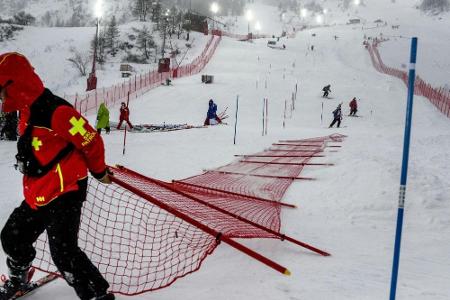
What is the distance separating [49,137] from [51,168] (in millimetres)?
194

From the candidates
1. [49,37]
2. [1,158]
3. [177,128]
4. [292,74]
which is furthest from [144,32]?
[1,158]

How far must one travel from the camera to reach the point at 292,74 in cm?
3297

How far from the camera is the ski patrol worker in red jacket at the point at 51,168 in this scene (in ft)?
8.16

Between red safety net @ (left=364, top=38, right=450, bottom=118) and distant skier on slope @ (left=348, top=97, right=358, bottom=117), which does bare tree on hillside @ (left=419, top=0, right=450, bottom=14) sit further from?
distant skier on slope @ (left=348, top=97, right=358, bottom=117)

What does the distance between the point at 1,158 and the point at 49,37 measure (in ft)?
195

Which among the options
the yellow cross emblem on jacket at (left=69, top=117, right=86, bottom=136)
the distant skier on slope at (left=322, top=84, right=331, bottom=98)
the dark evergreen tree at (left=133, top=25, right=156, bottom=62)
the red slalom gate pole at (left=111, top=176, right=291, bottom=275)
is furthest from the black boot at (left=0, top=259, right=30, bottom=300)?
the dark evergreen tree at (left=133, top=25, right=156, bottom=62)

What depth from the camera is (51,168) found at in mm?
2555

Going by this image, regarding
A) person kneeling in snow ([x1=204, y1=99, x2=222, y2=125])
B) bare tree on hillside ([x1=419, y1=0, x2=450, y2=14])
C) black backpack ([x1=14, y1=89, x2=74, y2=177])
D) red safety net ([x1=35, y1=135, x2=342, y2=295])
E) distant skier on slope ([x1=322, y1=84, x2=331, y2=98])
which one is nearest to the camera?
black backpack ([x1=14, y1=89, x2=74, y2=177])

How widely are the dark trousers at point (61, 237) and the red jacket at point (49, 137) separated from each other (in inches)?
2.9

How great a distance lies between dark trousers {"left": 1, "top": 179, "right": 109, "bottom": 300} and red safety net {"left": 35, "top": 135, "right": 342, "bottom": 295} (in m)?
0.51

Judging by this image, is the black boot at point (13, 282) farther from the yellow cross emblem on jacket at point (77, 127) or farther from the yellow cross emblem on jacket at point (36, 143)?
the yellow cross emblem on jacket at point (77, 127)

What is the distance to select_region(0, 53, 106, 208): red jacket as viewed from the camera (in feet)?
8.10

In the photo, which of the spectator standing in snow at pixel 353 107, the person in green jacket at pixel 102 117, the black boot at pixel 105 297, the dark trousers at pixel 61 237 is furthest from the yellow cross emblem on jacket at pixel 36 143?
the spectator standing in snow at pixel 353 107

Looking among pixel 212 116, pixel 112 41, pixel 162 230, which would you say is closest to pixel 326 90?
pixel 212 116
